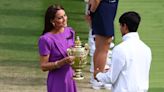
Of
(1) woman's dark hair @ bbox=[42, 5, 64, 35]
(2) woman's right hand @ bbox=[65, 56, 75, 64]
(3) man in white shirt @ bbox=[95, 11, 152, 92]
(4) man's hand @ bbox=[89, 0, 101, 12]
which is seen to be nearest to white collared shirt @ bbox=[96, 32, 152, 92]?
(3) man in white shirt @ bbox=[95, 11, 152, 92]

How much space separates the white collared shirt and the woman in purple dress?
62cm

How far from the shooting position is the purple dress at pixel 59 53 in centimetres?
646

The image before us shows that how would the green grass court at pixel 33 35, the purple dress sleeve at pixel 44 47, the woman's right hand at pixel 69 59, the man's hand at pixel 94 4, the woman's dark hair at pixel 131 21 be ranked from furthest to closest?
the green grass court at pixel 33 35 < the man's hand at pixel 94 4 < the purple dress sleeve at pixel 44 47 < the woman's right hand at pixel 69 59 < the woman's dark hair at pixel 131 21

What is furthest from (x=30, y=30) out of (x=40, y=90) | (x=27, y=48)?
(x=40, y=90)

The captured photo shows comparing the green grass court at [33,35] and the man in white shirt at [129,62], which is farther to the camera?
the green grass court at [33,35]

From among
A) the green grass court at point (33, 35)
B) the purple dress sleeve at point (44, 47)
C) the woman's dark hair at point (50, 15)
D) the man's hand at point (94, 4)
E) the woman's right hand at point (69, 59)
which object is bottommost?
the green grass court at point (33, 35)

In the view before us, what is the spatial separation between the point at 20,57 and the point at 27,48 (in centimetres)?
62

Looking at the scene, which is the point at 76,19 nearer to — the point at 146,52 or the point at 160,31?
the point at 160,31

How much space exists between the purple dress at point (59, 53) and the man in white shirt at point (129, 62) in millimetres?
656

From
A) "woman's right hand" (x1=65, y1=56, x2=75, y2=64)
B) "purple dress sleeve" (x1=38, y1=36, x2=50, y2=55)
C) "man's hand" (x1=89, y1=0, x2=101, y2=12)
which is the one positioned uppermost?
"man's hand" (x1=89, y1=0, x2=101, y2=12)

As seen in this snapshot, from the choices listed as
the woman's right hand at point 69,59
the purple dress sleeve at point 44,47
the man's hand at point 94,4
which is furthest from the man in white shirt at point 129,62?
the man's hand at point 94,4

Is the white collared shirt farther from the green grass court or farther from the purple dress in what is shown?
the green grass court

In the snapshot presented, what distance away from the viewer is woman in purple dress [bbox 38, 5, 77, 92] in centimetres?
645

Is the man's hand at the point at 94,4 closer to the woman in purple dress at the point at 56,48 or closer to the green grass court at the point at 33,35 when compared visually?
the green grass court at the point at 33,35
